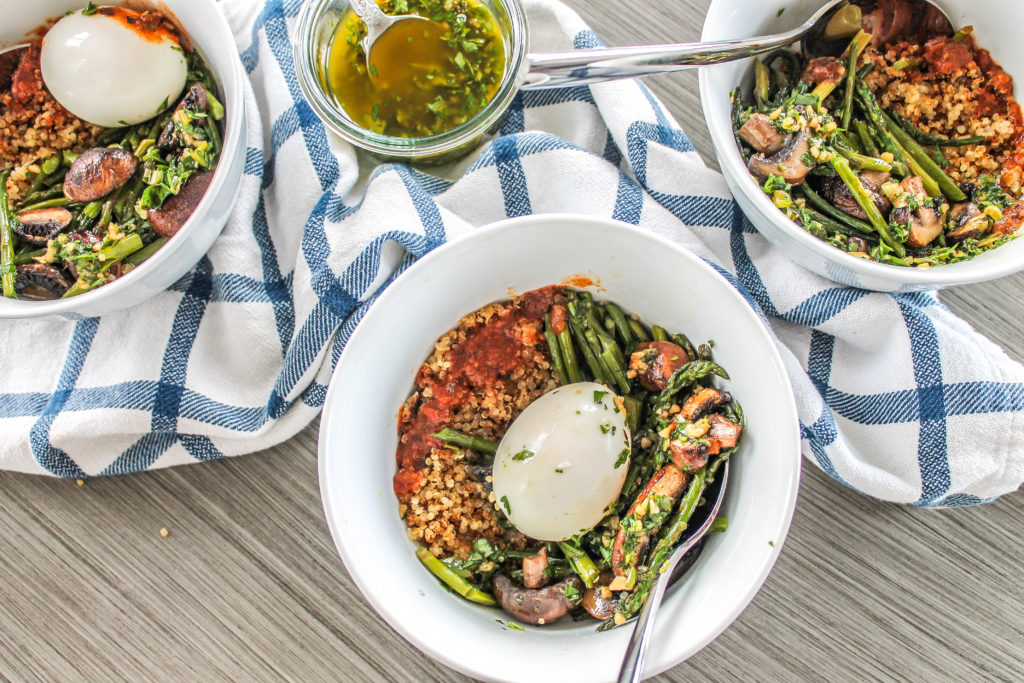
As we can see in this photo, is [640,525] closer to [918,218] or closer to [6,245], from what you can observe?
[918,218]

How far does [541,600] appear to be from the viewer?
3.63 ft

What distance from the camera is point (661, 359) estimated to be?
1.14 meters

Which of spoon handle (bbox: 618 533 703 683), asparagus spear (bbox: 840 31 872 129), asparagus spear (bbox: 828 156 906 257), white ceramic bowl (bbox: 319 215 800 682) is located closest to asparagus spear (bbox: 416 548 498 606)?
white ceramic bowl (bbox: 319 215 800 682)

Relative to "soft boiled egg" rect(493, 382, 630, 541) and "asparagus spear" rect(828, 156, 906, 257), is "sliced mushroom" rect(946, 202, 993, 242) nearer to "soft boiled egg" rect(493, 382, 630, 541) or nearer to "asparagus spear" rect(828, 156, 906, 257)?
"asparagus spear" rect(828, 156, 906, 257)

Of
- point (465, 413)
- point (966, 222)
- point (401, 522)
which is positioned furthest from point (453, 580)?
point (966, 222)

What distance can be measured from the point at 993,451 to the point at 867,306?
1.00 feet

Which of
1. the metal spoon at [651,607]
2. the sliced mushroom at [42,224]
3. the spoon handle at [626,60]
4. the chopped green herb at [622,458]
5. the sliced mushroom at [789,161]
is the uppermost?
the spoon handle at [626,60]

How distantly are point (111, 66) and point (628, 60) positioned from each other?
770mm

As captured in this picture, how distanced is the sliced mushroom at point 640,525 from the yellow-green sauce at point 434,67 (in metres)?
0.63

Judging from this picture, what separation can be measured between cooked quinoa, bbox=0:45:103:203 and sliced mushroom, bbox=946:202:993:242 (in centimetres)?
134

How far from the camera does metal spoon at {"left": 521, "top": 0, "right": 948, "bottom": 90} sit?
1076mm

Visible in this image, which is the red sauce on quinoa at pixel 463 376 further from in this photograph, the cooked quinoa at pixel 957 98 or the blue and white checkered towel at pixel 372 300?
the cooked quinoa at pixel 957 98

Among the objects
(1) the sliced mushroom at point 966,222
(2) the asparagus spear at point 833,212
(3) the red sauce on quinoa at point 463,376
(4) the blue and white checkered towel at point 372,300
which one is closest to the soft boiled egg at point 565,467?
(3) the red sauce on quinoa at point 463,376

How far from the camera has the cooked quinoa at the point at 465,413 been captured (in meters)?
1.17
